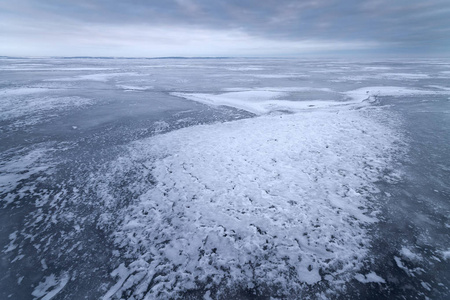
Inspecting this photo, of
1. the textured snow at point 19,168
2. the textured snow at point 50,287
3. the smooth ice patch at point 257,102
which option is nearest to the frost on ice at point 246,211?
the textured snow at point 50,287

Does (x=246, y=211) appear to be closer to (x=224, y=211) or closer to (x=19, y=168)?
(x=224, y=211)

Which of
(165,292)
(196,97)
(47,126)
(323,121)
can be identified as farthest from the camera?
(196,97)

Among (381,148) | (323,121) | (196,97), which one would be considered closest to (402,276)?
(381,148)

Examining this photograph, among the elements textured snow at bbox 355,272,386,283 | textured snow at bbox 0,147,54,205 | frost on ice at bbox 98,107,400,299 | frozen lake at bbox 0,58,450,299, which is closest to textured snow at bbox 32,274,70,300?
frozen lake at bbox 0,58,450,299

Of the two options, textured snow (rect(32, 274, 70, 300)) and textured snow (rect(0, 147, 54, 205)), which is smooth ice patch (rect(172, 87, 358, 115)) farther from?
textured snow (rect(32, 274, 70, 300))

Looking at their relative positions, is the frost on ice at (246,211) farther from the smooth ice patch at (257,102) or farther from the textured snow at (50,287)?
the smooth ice patch at (257,102)

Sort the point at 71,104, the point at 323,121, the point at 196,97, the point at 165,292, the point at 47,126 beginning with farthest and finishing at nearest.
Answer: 1. the point at 196,97
2. the point at 71,104
3. the point at 323,121
4. the point at 47,126
5. the point at 165,292

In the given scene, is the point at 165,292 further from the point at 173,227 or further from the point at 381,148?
the point at 381,148
